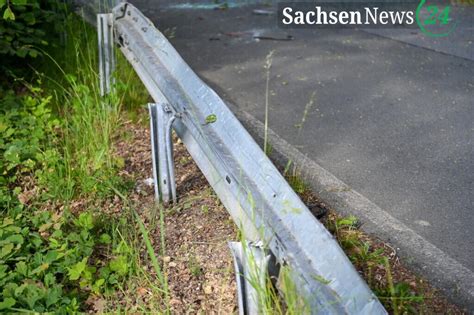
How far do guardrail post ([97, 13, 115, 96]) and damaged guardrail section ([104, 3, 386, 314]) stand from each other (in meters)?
0.54

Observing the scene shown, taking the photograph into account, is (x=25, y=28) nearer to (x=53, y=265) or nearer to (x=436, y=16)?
(x=53, y=265)

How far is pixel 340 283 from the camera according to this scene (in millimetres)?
2131

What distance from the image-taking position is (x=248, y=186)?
2750 mm

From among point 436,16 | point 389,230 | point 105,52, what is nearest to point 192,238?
point 389,230

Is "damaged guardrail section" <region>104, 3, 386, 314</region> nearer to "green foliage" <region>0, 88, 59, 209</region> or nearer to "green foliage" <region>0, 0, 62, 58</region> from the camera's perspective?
"green foliage" <region>0, 88, 59, 209</region>

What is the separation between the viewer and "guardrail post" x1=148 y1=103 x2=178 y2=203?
11.8 ft

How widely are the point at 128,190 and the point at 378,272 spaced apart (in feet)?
5.18

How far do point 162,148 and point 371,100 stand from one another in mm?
2583

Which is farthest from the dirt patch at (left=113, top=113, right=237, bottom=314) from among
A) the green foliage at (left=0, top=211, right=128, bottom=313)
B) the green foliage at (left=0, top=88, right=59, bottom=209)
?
the green foliage at (left=0, top=88, right=59, bottom=209)

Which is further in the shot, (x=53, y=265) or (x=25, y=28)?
(x=25, y=28)

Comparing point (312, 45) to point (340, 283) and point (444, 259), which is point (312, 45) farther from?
point (340, 283)

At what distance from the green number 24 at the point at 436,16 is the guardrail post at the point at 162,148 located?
568cm

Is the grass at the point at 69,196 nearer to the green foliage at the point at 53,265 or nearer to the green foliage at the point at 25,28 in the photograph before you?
the green foliage at the point at 53,265

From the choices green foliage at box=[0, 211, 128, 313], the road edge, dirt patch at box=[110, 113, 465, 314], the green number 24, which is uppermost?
green foliage at box=[0, 211, 128, 313]
